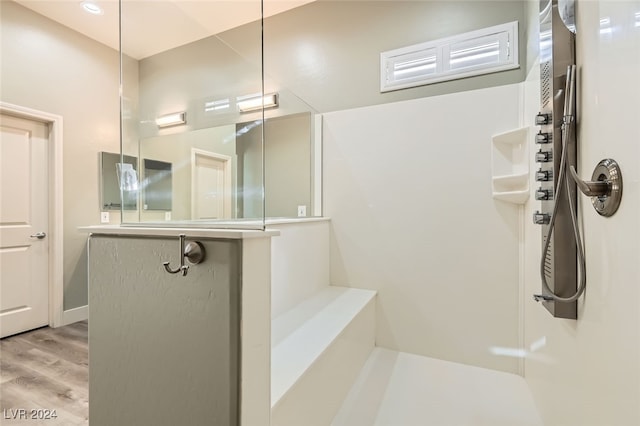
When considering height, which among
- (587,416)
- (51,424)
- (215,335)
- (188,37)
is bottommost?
(51,424)

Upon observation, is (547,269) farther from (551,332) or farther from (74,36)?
(74,36)

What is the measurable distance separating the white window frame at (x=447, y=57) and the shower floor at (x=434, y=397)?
216 centimetres

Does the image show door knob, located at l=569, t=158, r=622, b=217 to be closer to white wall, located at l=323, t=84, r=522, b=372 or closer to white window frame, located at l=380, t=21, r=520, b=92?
white wall, located at l=323, t=84, r=522, b=372

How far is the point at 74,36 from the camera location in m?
3.17

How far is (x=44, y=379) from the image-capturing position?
1.96m

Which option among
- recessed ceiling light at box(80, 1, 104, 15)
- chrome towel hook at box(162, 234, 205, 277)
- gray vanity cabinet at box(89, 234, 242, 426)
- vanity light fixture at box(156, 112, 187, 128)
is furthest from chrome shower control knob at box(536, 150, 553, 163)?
recessed ceiling light at box(80, 1, 104, 15)

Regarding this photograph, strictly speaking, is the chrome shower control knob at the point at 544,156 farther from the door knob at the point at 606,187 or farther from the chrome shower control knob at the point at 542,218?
the door knob at the point at 606,187

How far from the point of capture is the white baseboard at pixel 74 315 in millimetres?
3016

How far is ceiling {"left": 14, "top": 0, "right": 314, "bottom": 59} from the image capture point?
2.70 meters

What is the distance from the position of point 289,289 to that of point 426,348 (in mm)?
1136

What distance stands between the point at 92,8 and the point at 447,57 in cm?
342

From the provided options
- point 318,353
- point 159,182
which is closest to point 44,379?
point 159,182

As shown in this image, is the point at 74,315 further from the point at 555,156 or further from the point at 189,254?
the point at 555,156

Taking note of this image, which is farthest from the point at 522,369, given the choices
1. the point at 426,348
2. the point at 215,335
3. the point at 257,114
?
the point at 257,114
